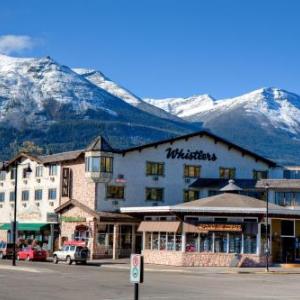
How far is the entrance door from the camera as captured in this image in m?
69.2

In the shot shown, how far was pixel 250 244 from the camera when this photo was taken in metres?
64.6

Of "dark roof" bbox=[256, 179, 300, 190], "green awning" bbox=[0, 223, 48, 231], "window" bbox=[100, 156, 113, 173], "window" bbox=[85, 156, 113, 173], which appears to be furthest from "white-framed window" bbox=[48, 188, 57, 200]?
"dark roof" bbox=[256, 179, 300, 190]

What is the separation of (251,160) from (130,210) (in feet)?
67.7

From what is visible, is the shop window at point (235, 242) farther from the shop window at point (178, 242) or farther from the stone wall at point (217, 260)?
the shop window at point (178, 242)

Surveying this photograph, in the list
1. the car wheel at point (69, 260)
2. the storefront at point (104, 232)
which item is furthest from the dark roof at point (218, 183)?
the car wheel at point (69, 260)

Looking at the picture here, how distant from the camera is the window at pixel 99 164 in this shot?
75938mm

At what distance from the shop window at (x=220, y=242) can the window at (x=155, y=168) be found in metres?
17.3

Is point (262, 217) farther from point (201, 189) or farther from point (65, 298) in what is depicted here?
point (65, 298)

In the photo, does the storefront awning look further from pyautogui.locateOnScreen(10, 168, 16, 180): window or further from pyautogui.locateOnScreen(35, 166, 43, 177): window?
pyautogui.locateOnScreen(10, 168, 16, 180): window

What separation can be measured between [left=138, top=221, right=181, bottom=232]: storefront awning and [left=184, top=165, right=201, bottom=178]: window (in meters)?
13.6

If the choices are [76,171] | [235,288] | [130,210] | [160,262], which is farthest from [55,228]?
[235,288]

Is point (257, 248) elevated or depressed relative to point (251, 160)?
depressed

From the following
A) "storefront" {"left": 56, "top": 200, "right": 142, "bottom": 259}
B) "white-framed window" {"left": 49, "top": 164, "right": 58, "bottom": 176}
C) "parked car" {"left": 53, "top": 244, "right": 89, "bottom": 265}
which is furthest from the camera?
"white-framed window" {"left": 49, "top": 164, "right": 58, "bottom": 176}

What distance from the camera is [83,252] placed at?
205ft
